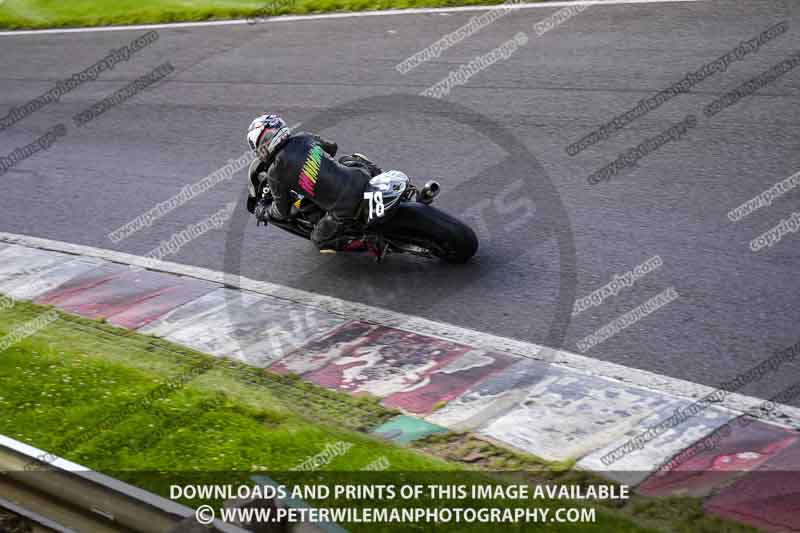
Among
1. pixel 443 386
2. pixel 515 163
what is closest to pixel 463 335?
pixel 443 386

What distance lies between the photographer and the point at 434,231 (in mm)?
8031

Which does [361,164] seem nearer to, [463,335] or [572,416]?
[463,335]

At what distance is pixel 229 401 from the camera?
21.5ft

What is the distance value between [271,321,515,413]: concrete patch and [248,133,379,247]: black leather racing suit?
1.22 m

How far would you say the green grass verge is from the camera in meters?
5.33

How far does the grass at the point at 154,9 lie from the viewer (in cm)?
1634

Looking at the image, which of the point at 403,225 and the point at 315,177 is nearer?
the point at 315,177

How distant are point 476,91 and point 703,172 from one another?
3.74m

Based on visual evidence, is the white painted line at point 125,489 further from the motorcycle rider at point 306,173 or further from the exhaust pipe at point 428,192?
the exhaust pipe at point 428,192

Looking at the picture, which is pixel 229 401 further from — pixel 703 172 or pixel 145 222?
pixel 703 172

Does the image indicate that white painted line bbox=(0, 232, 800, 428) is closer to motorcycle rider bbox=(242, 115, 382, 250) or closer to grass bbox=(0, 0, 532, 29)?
motorcycle rider bbox=(242, 115, 382, 250)

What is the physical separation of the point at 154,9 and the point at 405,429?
51.6 feet

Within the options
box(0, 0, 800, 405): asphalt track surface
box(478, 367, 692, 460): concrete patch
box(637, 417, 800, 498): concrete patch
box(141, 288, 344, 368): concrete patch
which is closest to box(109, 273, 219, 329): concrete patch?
box(141, 288, 344, 368): concrete patch

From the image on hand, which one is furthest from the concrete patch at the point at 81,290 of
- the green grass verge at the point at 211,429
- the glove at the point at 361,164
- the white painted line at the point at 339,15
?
the white painted line at the point at 339,15
